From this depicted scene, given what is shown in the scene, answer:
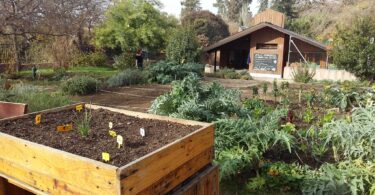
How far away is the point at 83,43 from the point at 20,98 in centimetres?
1856

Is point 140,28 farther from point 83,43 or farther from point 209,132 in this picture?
point 209,132

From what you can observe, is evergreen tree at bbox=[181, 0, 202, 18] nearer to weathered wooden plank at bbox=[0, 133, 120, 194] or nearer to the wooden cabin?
the wooden cabin

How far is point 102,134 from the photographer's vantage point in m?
2.36

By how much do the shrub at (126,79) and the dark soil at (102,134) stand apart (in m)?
8.95

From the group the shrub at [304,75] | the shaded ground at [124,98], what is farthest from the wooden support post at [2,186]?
the shrub at [304,75]

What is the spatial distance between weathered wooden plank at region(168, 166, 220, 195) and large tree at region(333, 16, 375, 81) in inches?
526

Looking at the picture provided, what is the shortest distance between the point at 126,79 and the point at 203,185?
400 inches

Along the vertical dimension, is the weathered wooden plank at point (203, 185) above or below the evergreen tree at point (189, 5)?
below

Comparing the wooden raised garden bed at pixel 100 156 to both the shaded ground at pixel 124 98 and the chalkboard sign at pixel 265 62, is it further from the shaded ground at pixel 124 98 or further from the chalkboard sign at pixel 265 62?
the chalkboard sign at pixel 265 62

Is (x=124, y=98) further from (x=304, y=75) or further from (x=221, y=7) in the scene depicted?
(x=221, y=7)

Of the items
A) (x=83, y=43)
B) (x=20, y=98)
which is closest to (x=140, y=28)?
(x=83, y=43)

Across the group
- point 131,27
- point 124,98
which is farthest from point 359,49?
point 131,27

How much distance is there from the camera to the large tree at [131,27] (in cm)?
1981

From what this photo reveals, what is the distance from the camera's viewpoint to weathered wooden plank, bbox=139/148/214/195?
72.1 inches
